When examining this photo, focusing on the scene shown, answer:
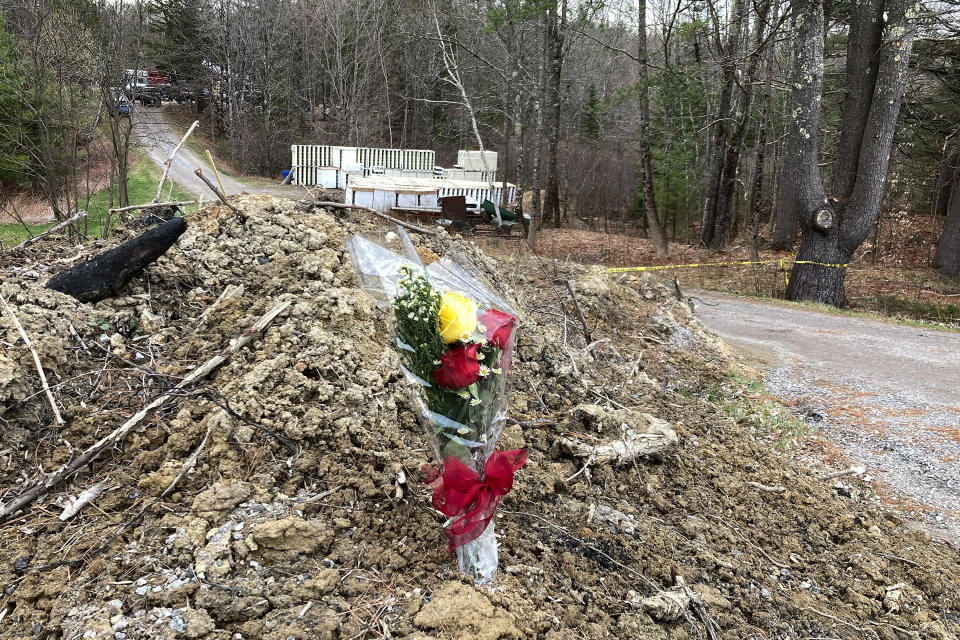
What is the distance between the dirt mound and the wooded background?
21.8 ft

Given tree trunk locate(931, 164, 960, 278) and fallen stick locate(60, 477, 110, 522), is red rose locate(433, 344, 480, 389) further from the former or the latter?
tree trunk locate(931, 164, 960, 278)

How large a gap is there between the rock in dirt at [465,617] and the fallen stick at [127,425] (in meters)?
1.53

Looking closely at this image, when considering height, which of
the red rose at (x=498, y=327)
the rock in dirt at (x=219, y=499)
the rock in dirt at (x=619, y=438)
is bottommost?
the rock in dirt at (x=619, y=438)

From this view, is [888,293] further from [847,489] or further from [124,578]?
[124,578]

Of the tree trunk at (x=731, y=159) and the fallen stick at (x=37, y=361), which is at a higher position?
the tree trunk at (x=731, y=159)

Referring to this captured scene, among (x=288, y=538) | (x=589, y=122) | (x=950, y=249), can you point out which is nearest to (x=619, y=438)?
(x=288, y=538)

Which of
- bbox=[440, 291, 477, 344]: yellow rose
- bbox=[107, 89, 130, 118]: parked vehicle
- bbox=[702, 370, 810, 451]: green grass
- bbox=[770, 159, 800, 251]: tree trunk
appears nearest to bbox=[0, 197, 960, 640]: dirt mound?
bbox=[702, 370, 810, 451]: green grass

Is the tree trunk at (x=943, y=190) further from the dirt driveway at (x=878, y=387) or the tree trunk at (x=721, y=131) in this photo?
the dirt driveway at (x=878, y=387)

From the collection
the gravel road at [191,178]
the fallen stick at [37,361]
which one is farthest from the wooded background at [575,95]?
the fallen stick at [37,361]

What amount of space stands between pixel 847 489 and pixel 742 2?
44.4 feet

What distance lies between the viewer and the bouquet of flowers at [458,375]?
2125 millimetres

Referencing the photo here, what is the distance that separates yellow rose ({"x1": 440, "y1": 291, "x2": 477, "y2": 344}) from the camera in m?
2.11

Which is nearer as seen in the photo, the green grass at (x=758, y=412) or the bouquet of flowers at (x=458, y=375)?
the bouquet of flowers at (x=458, y=375)

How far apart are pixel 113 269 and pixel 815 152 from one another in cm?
1103
